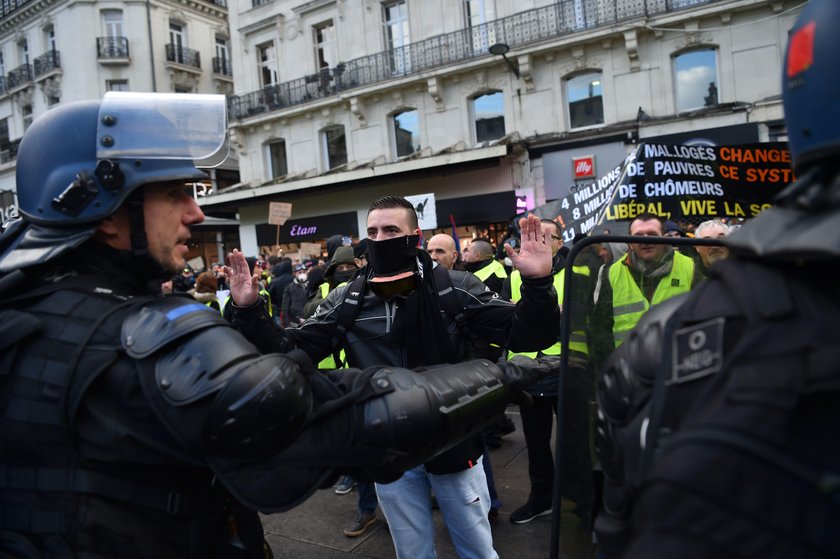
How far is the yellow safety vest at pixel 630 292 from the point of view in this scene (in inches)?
63.3

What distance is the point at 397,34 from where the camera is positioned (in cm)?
1852

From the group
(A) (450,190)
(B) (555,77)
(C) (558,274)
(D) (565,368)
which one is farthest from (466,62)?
(D) (565,368)

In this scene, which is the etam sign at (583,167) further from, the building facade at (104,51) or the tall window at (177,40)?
the tall window at (177,40)

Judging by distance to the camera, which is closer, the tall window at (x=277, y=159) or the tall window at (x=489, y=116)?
the tall window at (x=489, y=116)

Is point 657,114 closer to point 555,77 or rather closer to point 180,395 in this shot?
point 555,77

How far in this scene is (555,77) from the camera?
15508mm

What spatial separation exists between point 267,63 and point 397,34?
18.6 feet

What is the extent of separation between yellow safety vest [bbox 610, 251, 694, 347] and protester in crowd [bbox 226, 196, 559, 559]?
69 cm

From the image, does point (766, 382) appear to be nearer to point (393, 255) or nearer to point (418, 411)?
point (418, 411)

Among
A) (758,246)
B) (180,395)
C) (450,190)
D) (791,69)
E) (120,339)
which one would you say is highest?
(450,190)

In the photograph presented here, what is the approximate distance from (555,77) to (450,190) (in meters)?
4.24

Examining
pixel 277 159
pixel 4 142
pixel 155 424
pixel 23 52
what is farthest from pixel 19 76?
pixel 155 424

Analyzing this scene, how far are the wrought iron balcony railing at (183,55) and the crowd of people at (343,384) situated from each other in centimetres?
2965

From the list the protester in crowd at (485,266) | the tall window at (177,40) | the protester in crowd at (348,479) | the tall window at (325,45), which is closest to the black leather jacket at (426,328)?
the protester in crowd at (348,479)
